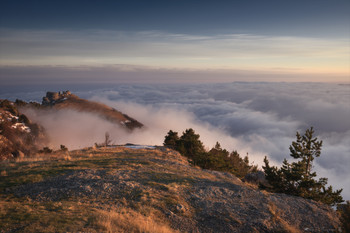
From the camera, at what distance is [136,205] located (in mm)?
9750

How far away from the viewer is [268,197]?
13.9 metres

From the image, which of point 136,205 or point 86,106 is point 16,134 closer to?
point 86,106

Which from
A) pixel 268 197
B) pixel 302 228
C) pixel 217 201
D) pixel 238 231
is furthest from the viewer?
pixel 268 197

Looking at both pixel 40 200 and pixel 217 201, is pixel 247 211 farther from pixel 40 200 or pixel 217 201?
pixel 40 200

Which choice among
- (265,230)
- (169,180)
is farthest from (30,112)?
(265,230)

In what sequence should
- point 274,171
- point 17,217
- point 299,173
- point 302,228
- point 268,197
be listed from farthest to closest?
point 274,171, point 299,173, point 268,197, point 302,228, point 17,217

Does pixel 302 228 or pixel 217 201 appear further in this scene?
pixel 217 201

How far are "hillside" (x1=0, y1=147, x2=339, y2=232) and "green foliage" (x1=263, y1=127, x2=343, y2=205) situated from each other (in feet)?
14.6

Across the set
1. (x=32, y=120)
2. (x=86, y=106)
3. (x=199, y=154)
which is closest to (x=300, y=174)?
(x=199, y=154)

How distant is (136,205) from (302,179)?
53.5 ft

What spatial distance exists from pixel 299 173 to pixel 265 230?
450 inches

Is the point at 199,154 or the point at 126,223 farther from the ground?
the point at 126,223

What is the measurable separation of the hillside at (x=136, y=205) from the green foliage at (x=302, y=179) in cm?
445

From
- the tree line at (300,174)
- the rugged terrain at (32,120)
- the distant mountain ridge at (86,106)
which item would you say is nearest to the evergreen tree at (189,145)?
the tree line at (300,174)
